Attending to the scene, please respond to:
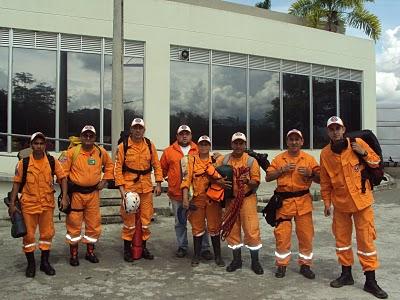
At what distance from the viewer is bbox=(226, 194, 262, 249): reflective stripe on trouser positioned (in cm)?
574

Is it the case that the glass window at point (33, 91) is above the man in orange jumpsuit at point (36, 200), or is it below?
above

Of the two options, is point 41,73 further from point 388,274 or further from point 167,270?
point 388,274

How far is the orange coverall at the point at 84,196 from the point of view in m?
6.05

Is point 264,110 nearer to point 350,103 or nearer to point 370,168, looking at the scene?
point 350,103

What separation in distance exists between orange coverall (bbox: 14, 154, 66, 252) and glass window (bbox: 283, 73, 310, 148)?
1116 cm

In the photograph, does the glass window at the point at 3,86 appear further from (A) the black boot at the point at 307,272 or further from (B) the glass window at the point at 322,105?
(B) the glass window at the point at 322,105

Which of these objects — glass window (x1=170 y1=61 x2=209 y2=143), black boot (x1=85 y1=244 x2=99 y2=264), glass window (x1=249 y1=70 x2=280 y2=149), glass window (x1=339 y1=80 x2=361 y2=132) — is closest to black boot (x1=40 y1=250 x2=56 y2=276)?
black boot (x1=85 y1=244 x2=99 y2=264)

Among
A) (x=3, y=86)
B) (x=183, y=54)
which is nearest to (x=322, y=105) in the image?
(x=183, y=54)

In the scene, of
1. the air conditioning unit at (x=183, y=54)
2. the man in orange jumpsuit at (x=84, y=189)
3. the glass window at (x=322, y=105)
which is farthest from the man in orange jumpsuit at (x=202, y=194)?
the glass window at (x=322, y=105)

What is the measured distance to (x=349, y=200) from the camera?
5.07m

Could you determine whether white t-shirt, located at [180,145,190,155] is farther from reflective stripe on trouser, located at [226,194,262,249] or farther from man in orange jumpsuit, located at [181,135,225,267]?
reflective stripe on trouser, located at [226,194,262,249]

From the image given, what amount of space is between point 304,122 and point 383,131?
47.2 feet

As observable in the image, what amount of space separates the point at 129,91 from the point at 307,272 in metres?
8.82

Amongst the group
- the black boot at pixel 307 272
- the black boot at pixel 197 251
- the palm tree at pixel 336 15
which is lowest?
the black boot at pixel 307 272
